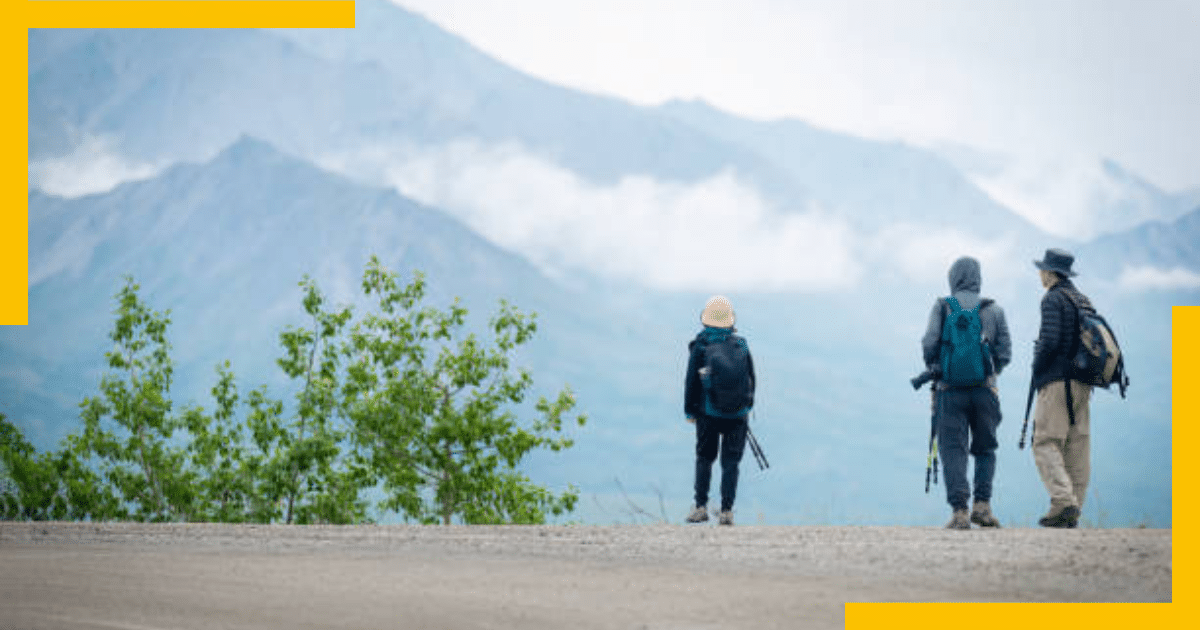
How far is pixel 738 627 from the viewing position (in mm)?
7773

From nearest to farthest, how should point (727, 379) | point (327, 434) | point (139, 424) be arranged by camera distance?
point (727, 379) < point (327, 434) < point (139, 424)

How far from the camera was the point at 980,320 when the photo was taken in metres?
11.2

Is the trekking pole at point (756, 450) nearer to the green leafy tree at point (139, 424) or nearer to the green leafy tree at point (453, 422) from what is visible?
the green leafy tree at point (453, 422)

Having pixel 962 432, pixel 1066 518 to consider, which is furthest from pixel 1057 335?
pixel 1066 518

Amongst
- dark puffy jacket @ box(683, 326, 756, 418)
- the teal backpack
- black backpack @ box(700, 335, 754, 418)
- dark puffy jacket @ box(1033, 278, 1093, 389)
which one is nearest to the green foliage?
dark puffy jacket @ box(683, 326, 756, 418)

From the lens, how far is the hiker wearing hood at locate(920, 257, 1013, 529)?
11109mm

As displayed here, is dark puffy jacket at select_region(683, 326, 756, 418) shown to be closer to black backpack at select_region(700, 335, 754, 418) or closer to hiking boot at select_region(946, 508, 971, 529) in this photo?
black backpack at select_region(700, 335, 754, 418)

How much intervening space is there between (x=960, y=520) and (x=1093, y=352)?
69.0 inches

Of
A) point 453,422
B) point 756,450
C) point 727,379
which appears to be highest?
point 727,379

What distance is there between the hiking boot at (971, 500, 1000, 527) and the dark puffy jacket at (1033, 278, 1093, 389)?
1.11 metres

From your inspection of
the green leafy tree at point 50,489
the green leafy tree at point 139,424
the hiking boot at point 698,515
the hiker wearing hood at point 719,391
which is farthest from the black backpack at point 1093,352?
the green leafy tree at point 50,489

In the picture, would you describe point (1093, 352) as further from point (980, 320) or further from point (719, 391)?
point (719, 391)

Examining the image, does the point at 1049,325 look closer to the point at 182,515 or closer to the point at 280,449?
the point at 280,449

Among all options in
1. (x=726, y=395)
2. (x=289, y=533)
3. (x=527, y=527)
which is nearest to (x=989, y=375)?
(x=726, y=395)
